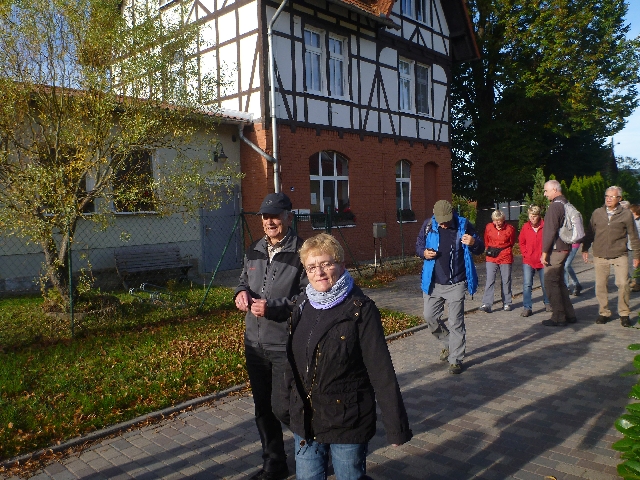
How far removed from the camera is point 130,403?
5.20 meters

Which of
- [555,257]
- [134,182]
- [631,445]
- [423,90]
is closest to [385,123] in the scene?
[423,90]

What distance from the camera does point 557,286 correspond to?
7941 mm

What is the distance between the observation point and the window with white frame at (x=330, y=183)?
51.7 feet

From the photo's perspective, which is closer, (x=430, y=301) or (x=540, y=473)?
(x=540, y=473)

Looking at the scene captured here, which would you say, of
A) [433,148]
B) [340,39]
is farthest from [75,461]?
[433,148]

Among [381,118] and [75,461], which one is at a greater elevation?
[381,118]

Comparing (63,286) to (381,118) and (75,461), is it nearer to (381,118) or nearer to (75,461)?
(75,461)

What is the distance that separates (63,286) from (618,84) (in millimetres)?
24072

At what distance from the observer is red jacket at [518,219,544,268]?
888cm

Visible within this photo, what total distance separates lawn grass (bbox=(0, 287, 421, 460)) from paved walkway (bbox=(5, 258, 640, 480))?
18.1 inches

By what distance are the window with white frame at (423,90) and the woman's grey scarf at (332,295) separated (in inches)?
696

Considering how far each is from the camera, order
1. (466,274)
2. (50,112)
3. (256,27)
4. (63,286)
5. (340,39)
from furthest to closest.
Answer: (340,39) → (256,27) → (63,286) → (50,112) → (466,274)

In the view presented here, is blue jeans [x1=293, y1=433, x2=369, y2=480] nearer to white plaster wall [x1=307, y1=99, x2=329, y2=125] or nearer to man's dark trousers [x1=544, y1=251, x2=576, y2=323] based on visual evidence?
man's dark trousers [x1=544, y1=251, x2=576, y2=323]

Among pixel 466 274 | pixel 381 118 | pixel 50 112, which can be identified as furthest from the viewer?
pixel 381 118
